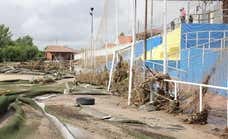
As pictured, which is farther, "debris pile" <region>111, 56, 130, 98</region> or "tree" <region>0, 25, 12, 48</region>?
"tree" <region>0, 25, 12, 48</region>

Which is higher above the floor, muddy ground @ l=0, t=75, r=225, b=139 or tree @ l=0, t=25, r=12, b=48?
tree @ l=0, t=25, r=12, b=48

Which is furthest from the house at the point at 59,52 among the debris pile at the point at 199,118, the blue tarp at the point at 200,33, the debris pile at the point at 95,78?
the debris pile at the point at 199,118

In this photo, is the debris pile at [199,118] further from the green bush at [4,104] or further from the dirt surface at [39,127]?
the green bush at [4,104]

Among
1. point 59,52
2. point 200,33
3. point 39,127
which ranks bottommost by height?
point 39,127

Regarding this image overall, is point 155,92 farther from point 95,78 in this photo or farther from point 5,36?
point 5,36

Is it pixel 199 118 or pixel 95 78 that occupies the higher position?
pixel 95 78

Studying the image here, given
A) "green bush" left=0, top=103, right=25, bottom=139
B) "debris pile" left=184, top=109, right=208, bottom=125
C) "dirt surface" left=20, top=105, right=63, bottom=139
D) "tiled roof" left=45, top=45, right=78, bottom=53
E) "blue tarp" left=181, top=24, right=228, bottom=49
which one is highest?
"tiled roof" left=45, top=45, right=78, bottom=53

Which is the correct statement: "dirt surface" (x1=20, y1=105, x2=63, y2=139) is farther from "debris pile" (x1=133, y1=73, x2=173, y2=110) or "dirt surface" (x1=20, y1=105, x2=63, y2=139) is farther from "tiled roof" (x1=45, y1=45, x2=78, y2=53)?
"tiled roof" (x1=45, y1=45, x2=78, y2=53)

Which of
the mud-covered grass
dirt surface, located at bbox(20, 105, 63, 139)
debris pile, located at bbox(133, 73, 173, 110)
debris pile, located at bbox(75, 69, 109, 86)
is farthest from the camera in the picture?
debris pile, located at bbox(75, 69, 109, 86)

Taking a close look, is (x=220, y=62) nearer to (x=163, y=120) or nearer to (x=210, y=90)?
(x=210, y=90)

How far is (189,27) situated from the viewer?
3384 centimetres

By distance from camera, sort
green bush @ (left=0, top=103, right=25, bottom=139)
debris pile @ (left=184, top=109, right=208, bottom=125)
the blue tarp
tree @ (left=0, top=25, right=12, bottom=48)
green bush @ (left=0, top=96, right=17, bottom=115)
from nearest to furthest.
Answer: green bush @ (left=0, top=103, right=25, bottom=139)
green bush @ (left=0, top=96, right=17, bottom=115)
debris pile @ (left=184, top=109, right=208, bottom=125)
the blue tarp
tree @ (left=0, top=25, right=12, bottom=48)

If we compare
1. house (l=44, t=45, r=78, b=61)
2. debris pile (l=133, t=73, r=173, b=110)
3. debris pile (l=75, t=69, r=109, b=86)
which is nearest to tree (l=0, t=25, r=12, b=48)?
house (l=44, t=45, r=78, b=61)

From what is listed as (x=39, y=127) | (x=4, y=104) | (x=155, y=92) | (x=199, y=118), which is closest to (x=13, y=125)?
(x=39, y=127)
